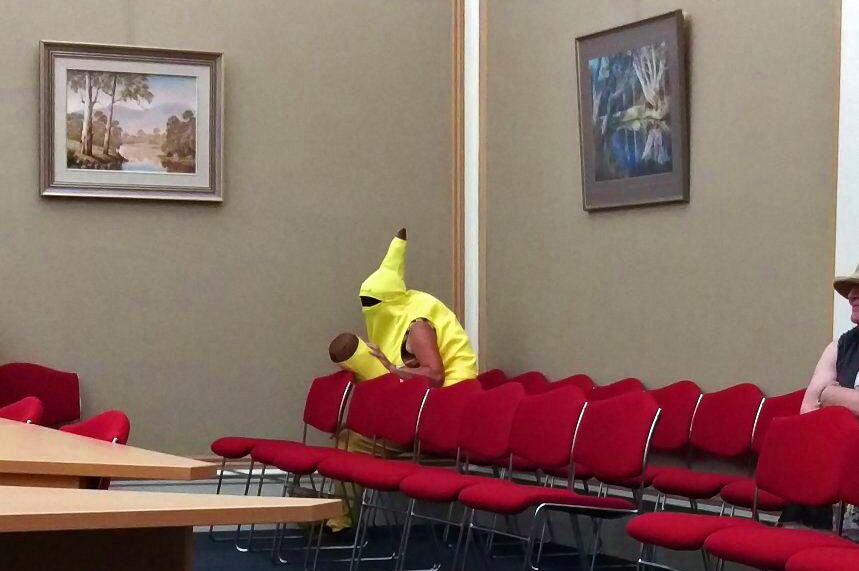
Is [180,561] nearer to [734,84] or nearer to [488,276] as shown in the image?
[734,84]

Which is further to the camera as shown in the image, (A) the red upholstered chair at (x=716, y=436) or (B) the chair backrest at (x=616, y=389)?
(B) the chair backrest at (x=616, y=389)

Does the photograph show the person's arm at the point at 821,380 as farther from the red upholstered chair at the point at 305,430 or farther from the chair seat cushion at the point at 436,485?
the red upholstered chair at the point at 305,430

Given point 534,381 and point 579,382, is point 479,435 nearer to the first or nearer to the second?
point 579,382

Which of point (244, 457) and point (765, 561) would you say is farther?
point (244, 457)

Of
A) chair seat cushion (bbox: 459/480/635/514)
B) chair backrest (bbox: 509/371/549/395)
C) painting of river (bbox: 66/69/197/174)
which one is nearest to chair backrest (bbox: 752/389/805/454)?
chair seat cushion (bbox: 459/480/635/514)

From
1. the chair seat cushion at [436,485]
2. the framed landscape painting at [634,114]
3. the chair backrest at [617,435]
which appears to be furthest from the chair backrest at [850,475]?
the framed landscape painting at [634,114]

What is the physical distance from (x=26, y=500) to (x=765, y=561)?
92.2 inches

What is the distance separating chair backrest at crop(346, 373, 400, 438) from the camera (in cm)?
699

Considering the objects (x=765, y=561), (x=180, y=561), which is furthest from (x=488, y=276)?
(x=180, y=561)

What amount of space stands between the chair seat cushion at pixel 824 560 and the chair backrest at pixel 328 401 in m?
3.79

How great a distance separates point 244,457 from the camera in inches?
312

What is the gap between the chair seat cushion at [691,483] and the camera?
5652 mm

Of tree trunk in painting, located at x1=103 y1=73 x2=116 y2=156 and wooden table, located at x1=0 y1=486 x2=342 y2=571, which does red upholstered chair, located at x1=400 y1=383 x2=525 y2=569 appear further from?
wooden table, located at x1=0 y1=486 x2=342 y2=571

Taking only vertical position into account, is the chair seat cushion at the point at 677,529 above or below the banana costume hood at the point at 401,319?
below
